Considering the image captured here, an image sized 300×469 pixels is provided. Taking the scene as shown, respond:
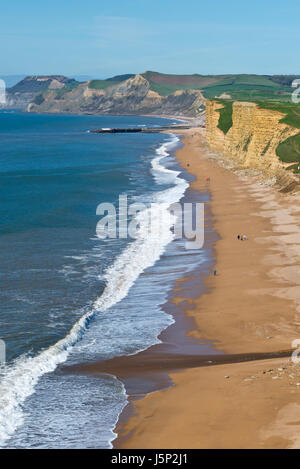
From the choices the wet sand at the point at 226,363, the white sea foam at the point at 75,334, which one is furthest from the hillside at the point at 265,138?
the wet sand at the point at 226,363

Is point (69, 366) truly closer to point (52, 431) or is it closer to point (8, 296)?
point (52, 431)

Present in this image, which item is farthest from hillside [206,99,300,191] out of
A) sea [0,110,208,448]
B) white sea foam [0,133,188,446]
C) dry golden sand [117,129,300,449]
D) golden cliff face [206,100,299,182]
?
dry golden sand [117,129,300,449]

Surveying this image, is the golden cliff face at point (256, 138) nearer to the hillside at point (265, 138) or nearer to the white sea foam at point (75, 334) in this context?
the hillside at point (265, 138)

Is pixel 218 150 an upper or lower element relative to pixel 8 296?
upper

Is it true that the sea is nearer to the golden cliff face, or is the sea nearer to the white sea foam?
the white sea foam

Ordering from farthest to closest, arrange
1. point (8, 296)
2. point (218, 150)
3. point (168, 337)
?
point (218, 150), point (8, 296), point (168, 337)

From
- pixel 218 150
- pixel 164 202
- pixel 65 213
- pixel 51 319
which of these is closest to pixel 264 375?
pixel 51 319
